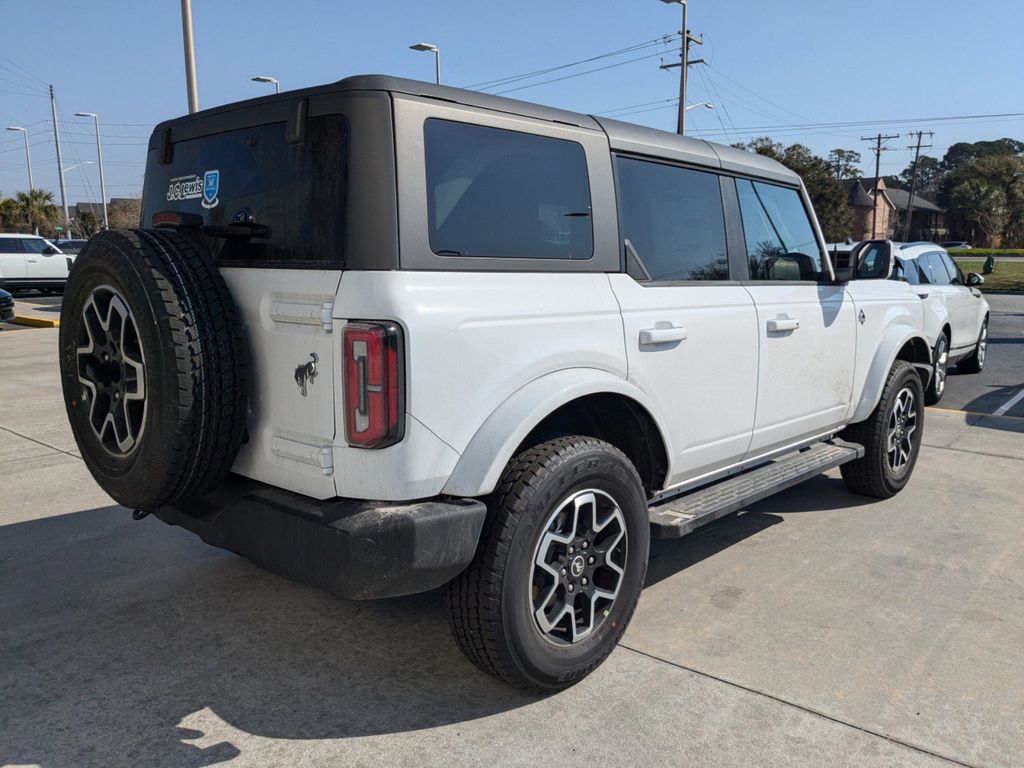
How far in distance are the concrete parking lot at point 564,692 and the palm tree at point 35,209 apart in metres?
68.3

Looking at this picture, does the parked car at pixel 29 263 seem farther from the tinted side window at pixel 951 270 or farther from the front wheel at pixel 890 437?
the front wheel at pixel 890 437

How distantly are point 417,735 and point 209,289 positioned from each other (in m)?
1.58

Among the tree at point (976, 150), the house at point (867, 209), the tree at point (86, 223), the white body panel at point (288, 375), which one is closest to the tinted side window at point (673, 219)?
the white body panel at point (288, 375)

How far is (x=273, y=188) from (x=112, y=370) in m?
0.84

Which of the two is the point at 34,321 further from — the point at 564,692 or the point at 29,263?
the point at 564,692

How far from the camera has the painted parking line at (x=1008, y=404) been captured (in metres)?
8.27

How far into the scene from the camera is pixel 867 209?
88.8m

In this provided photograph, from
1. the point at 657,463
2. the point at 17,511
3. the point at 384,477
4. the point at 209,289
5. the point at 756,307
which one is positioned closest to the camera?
the point at 384,477

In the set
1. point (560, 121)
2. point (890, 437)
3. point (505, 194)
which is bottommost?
point (890, 437)

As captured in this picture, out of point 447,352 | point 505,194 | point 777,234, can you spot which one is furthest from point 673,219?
point 447,352

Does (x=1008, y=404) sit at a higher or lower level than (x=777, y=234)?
lower

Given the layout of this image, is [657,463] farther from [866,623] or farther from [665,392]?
[866,623]

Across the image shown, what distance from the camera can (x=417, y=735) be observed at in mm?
2805

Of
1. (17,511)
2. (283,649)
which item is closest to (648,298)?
(283,649)
